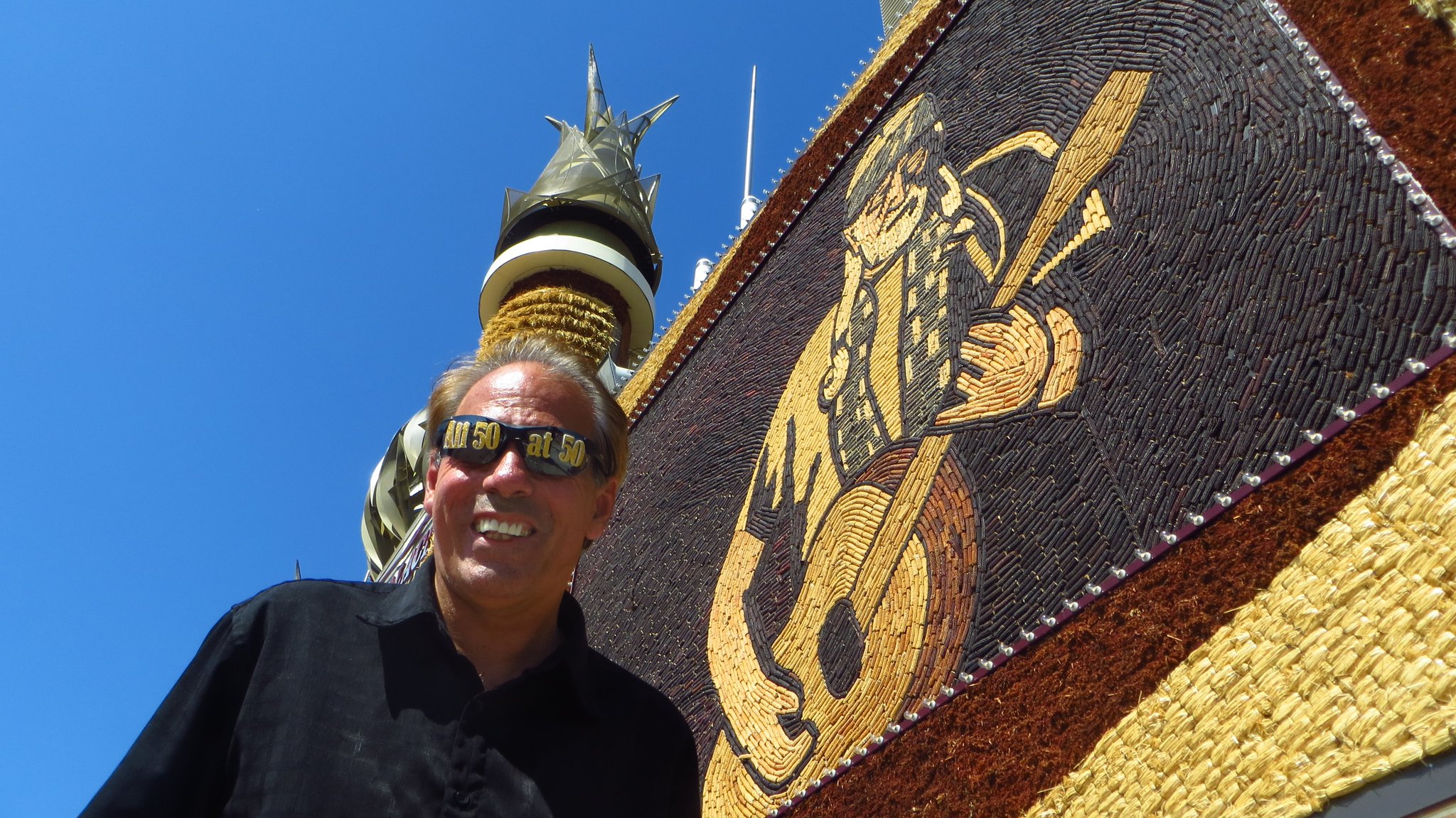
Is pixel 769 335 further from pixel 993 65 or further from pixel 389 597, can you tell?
pixel 389 597

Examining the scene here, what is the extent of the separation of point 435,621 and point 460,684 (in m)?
0.09

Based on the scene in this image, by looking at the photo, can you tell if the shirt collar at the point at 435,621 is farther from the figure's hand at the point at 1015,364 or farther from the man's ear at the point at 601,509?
the figure's hand at the point at 1015,364

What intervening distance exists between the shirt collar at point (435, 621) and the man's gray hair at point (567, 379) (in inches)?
7.7

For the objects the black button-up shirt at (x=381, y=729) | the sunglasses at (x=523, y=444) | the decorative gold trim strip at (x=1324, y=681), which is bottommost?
the decorative gold trim strip at (x=1324, y=681)

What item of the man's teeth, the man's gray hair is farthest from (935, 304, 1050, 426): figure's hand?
A: the man's teeth

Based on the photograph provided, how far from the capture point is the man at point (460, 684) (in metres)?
1.37

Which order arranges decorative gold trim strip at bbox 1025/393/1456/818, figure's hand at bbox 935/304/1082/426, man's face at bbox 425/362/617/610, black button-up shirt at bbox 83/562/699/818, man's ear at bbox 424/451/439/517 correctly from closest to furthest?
black button-up shirt at bbox 83/562/699/818, man's face at bbox 425/362/617/610, man's ear at bbox 424/451/439/517, decorative gold trim strip at bbox 1025/393/1456/818, figure's hand at bbox 935/304/1082/426

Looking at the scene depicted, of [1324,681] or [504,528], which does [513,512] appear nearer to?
[504,528]

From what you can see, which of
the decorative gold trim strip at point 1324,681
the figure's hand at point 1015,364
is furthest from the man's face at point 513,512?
the figure's hand at point 1015,364

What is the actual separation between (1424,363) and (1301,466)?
27cm

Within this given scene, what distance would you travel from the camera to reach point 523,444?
1.58 metres

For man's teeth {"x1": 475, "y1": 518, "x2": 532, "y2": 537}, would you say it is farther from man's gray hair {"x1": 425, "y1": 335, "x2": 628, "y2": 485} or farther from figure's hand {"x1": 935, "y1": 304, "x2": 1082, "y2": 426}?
figure's hand {"x1": 935, "y1": 304, "x2": 1082, "y2": 426}

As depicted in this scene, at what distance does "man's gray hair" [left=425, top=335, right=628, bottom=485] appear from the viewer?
66.9 inches

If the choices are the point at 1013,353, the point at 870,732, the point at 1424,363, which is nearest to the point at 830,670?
the point at 870,732
